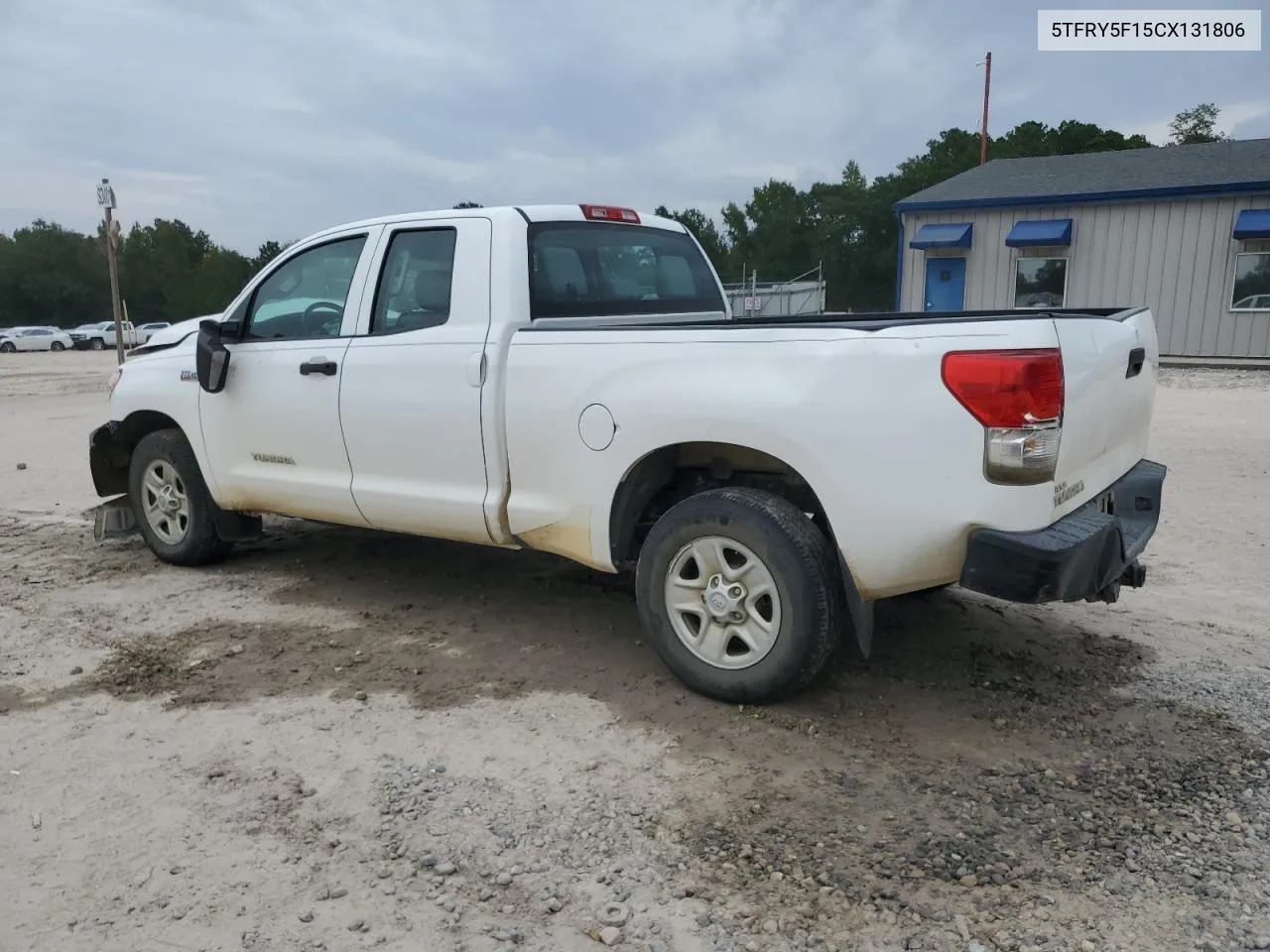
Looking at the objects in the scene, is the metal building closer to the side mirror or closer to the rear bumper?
the rear bumper

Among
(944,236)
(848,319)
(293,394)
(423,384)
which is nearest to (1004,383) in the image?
(848,319)

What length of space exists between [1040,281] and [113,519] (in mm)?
19844

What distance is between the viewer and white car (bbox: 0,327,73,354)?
42.8 m

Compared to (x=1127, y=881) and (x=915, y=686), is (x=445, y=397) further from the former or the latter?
(x=1127, y=881)

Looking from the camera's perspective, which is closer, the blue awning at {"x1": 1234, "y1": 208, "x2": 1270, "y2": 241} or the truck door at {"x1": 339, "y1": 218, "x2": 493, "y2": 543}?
the truck door at {"x1": 339, "y1": 218, "x2": 493, "y2": 543}

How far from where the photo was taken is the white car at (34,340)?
141ft

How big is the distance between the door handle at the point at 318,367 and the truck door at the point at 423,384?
106 millimetres

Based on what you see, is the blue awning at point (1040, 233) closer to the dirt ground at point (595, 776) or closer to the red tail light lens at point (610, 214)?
the dirt ground at point (595, 776)

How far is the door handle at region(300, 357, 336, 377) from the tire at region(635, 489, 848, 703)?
193 cm

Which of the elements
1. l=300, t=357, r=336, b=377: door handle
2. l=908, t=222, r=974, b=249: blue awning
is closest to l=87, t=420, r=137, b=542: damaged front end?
l=300, t=357, r=336, b=377: door handle

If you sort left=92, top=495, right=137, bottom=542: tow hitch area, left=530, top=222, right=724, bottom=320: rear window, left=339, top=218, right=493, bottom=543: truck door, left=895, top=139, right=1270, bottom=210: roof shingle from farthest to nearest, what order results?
left=895, top=139, right=1270, bottom=210: roof shingle → left=92, top=495, right=137, bottom=542: tow hitch area → left=530, top=222, right=724, bottom=320: rear window → left=339, top=218, right=493, bottom=543: truck door

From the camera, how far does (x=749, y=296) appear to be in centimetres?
2370

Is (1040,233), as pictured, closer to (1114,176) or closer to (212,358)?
(1114,176)

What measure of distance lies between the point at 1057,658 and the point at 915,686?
0.74 meters
